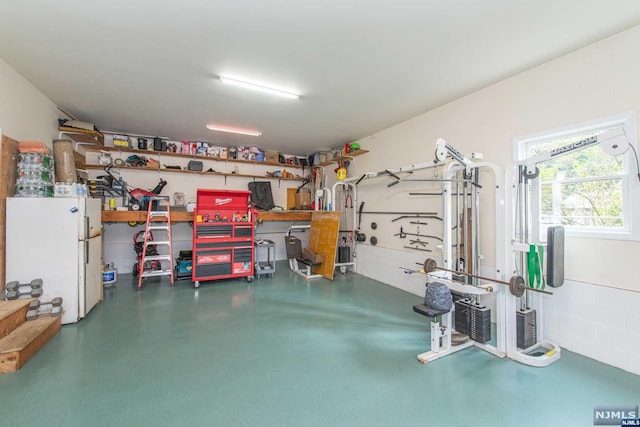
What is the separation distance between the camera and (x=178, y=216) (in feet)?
17.6

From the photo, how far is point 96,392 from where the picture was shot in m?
2.00

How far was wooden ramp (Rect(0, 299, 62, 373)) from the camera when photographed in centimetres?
225

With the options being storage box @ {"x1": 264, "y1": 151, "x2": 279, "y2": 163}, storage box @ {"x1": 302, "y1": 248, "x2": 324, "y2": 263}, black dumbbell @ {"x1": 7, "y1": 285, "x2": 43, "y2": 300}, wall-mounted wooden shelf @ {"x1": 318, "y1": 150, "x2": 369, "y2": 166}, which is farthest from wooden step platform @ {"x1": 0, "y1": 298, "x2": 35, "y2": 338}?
wall-mounted wooden shelf @ {"x1": 318, "y1": 150, "x2": 369, "y2": 166}

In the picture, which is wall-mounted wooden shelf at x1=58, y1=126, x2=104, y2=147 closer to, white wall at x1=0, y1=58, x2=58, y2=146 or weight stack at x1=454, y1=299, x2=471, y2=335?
white wall at x1=0, y1=58, x2=58, y2=146

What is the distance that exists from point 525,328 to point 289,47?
367 centimetres

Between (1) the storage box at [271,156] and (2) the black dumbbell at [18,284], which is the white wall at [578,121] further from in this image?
(2) the black dumbbell at [18,284]

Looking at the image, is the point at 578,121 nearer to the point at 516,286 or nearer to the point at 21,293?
the point at 516,286

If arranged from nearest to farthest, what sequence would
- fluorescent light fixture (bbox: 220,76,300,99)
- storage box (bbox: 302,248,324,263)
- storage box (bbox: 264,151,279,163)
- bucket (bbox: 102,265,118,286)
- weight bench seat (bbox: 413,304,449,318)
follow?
weight bench seat (bbox: 413,304,449,318)
fluorescent light fixture (bbox: 220,76,300,99)
bucket (bbox: 102,265,118,286)
storage box (bbox: 302,248,324,263)
storage box (bbox: 264,151,279,163)

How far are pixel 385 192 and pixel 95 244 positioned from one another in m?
4.87

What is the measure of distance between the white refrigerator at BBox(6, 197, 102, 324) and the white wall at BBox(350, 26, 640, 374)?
205 inches

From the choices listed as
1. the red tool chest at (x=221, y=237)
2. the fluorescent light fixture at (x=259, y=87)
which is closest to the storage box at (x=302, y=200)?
the red tool chest at (x=221, y=237)

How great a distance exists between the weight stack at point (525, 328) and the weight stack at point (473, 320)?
10.1 inches

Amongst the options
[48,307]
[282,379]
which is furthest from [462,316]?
[48,307]
